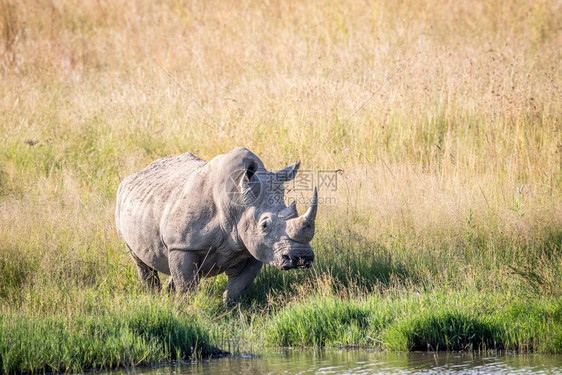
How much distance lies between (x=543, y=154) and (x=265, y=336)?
229 inches

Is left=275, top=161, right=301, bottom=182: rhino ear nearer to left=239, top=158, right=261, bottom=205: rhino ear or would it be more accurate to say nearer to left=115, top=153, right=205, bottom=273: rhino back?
left=239, top=158, right=261, bottom=205: rhino ear

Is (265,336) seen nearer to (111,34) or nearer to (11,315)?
(11,315)

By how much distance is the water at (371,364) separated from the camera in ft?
20.8

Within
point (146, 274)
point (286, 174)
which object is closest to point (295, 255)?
point (286, 174)

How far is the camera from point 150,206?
8.78 meters

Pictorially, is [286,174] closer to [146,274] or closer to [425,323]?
[425,323]

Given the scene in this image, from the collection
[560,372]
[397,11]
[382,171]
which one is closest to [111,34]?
[397,11]

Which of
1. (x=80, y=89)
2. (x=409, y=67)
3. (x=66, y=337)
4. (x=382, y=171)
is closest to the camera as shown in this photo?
(x=66, y=337)

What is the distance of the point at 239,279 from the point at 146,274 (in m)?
1.37

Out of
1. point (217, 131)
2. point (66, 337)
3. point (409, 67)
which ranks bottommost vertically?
point (66, 337)

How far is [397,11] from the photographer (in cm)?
1856

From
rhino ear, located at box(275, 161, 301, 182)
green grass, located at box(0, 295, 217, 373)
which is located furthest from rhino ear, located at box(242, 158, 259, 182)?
green grass, located at box(0, 295, 217, 373)

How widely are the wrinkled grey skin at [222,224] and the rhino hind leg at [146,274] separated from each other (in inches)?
14.0

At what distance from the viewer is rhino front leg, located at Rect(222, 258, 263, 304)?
8.48 meters
